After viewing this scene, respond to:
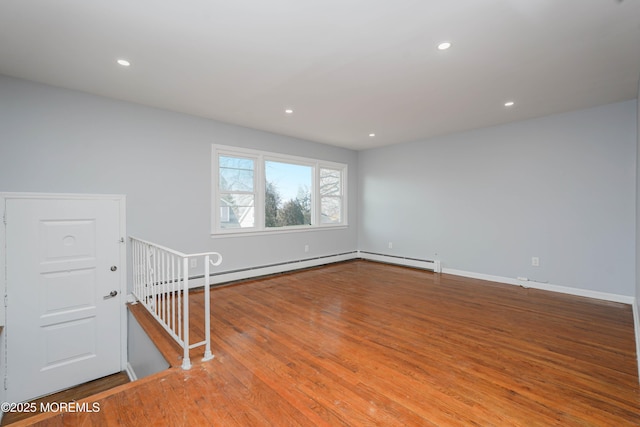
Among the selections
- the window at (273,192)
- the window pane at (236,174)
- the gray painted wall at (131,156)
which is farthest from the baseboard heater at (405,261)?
the window pane at (236,174)

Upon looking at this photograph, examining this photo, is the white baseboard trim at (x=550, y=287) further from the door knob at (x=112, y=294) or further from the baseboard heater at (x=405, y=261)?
the door knob at (x=112, y=294)

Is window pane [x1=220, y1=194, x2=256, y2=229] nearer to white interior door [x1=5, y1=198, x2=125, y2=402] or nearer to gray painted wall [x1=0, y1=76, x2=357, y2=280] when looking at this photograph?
gray painted wall [x1=0, y1=76, x2=357, y2=280]

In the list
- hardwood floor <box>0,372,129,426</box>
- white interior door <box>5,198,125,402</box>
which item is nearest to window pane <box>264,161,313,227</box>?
white interior door <box>5,198,125,402</box>

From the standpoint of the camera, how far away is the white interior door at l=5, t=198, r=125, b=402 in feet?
9.25

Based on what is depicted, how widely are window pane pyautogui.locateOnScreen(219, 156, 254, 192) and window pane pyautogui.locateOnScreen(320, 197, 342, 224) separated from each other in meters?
1.83

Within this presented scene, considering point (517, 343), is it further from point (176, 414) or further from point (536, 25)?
point (176, 414)

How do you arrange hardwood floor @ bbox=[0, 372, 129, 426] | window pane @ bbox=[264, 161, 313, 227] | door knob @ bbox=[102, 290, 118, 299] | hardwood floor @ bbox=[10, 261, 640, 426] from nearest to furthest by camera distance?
hardwood floor @ bbox=[10, 261, 640, 426] → hardwood floor @ bbox=[0, 372, 129, 426] → door knob @ bbox=[102, 290, 118, 299] → window pane @ bbox=[264, 161, 313, 227]

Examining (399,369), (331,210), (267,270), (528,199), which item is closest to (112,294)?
(267,270)

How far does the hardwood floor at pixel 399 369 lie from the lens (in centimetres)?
171

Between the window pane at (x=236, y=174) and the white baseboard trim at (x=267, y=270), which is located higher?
the window pane at (x=236, y=174)

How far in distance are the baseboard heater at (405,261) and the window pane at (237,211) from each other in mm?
2907

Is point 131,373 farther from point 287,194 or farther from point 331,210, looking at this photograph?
point 331,210

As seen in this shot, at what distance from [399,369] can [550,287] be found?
3423 mm

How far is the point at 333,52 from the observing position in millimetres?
2461
